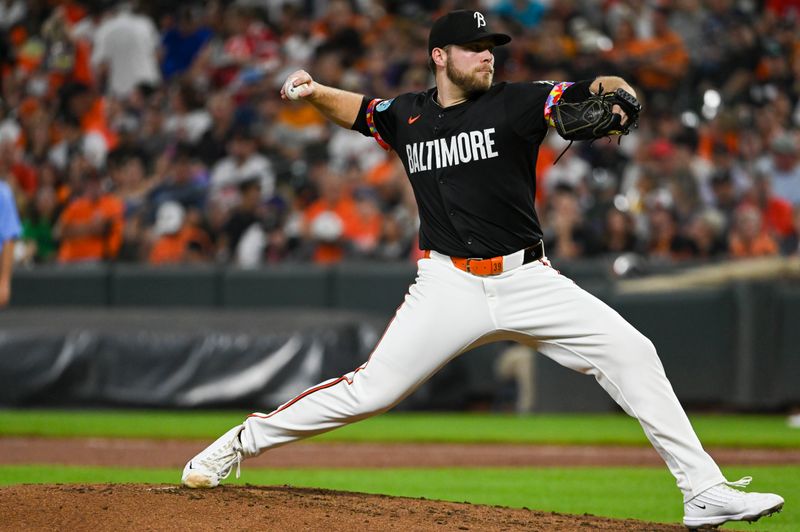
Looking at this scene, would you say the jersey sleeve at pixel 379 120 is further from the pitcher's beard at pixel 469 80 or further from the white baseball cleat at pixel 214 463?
the white baseball cleat at pixel 214 463

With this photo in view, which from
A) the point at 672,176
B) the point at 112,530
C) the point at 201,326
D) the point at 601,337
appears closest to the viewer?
the point at 112,530

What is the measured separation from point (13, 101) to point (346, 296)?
681cm

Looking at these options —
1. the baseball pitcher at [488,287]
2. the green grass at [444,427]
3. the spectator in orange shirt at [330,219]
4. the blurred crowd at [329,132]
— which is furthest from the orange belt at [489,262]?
the spectator in orange shirt at [330,219]

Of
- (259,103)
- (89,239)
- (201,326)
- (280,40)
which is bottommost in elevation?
(201,326)

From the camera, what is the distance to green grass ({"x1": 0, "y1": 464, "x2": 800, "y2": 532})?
649 centimetres

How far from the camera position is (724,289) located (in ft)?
40.5

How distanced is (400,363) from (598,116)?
132 centimetres

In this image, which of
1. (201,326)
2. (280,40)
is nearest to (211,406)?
(201,326)

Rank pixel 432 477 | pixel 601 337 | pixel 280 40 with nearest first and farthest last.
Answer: pixel 601 337, pixel 432 477, pixel 280 40

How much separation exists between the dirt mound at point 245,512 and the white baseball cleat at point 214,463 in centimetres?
6

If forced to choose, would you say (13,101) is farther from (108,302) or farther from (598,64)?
(598,64)

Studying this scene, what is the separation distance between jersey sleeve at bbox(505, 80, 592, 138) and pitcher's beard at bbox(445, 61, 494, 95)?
0.20 meters

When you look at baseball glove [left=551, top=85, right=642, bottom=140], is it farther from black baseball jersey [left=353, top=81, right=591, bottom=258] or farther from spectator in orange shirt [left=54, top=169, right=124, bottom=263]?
spectator in orange shirt [left=54, top=169, right=124, bottom=263]

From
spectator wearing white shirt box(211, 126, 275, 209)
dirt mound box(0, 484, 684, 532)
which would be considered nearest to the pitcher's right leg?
dirt mound box(0, 484, 684, 532)
